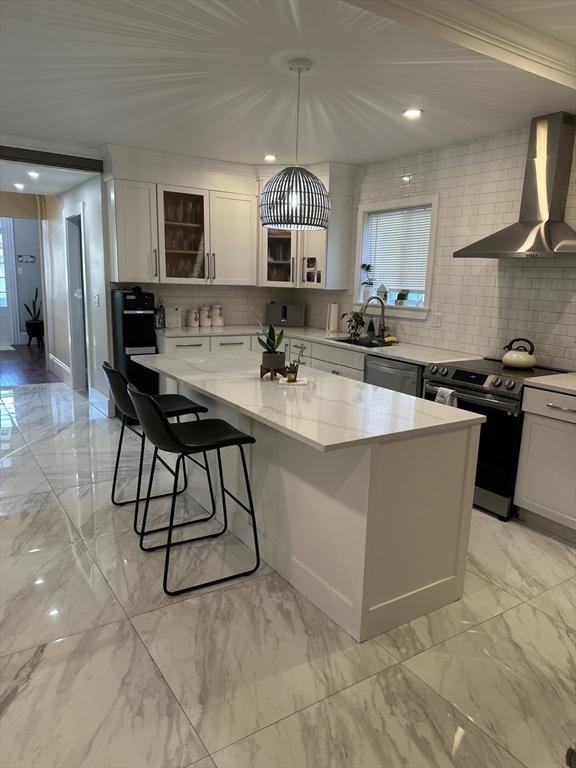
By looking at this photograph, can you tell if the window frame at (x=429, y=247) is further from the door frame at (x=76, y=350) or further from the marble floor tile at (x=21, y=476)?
the marble floor tile at (x=21, y=476)

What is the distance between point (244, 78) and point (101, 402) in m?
3.73

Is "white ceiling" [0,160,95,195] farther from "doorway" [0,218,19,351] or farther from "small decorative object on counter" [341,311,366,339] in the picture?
"doorway" [0,218,19,351]

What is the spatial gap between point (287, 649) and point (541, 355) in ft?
8.88

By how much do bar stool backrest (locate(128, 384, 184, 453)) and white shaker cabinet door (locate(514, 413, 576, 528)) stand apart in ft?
6.93

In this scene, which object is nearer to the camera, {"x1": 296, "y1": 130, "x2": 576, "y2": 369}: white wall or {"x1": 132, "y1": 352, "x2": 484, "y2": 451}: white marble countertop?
{"x1": 132, "y1": 352, "x2": 484, "y2": 451}: white marble countertop

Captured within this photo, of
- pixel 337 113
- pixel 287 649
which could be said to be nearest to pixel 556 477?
→ pixel 287 649

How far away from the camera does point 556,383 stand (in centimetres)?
310

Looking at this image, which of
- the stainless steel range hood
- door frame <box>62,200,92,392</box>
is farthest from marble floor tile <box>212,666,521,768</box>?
door frame <box>62,200,92,392</box>

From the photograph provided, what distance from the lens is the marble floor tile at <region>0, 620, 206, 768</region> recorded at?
1671mm

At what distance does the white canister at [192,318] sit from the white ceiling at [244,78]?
5.67 feet

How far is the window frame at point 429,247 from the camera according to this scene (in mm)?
4488

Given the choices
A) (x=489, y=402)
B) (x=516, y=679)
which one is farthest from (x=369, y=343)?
(x=516, y=679)

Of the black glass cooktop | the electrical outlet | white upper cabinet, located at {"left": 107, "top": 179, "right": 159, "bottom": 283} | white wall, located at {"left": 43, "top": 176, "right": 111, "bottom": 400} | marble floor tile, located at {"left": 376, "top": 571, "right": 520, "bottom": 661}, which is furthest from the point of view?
white wall, located at {"left": 43, "top": 176, "right": 111, "bottom": 400}

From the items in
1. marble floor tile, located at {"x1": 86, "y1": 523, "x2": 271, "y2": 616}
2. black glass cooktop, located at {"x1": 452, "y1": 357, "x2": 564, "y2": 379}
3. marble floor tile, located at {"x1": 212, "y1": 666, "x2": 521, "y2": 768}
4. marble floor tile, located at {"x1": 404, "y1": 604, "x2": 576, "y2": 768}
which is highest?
black glass cooktop, located at {"x1": 452, "y1": 357, "x2": 564, "y2": 379}
